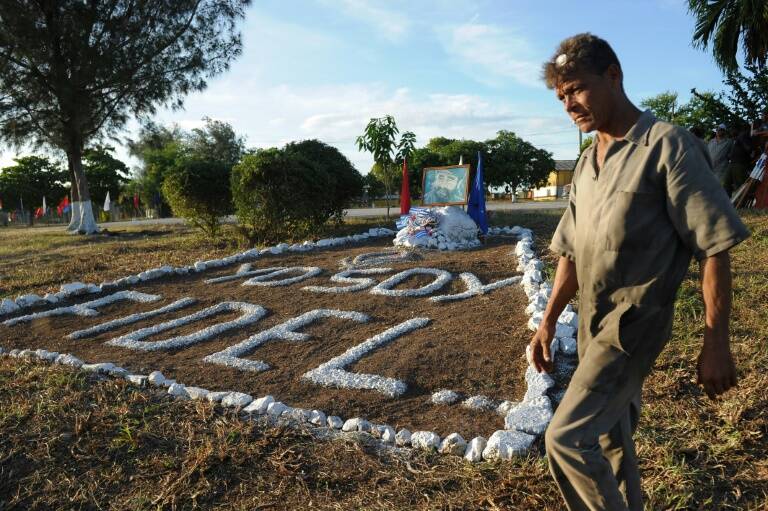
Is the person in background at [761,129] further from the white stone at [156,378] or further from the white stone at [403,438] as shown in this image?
the white stone at [156,378]

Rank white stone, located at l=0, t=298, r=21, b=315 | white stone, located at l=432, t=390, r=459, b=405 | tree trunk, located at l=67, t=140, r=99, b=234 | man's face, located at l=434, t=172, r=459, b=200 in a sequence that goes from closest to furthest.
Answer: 1. white stone, located at l=432, t=390, r=459, b=405
2. white stone, located at l=0, t=298, r=21, b=315
3. man's face, located at l=434, t=172, r=459, b=200
4. tree trunk, located at l=67, t=140, r=99, b=234

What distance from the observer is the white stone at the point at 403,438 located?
3.06 metres

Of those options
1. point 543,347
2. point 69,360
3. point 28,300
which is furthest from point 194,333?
point 543,347

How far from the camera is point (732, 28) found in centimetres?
1237

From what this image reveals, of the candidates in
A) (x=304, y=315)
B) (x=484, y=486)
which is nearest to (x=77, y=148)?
(x=304, y=315)

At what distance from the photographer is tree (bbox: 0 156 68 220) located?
44.5 m

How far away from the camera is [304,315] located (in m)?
5.73

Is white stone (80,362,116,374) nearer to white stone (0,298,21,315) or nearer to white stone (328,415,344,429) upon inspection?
white stone (328,415,344,429)

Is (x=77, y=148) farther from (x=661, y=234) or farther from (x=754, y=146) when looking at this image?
(x=661, y=234)

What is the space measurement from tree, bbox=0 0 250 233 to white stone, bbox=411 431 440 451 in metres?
17.4

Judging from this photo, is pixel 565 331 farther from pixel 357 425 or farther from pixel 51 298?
pixel 51 298

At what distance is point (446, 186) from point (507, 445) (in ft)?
24.4

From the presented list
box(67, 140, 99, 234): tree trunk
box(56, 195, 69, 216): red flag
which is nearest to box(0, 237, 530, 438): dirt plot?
box(67, 140, 99, 234): tree trunk

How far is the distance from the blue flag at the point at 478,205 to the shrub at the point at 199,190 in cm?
563
